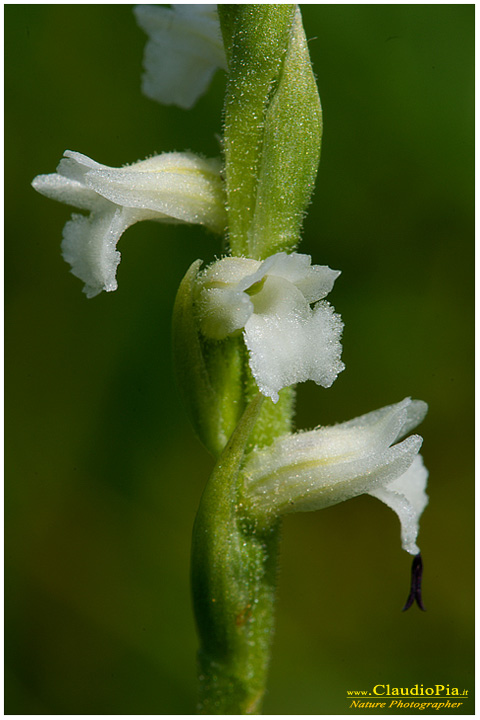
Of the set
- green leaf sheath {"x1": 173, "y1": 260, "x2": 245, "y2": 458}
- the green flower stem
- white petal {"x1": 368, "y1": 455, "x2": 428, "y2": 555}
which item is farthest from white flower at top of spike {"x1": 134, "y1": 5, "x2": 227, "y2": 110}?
white petal {"x1": 368, "y1": 455, "x2": 428, "y2": 555}

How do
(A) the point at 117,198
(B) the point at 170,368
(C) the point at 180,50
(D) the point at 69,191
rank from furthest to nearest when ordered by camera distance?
(B) the point at 170,368, (C) the point at 180,50, (D) the point at 69,191, (A) the point at 117,198

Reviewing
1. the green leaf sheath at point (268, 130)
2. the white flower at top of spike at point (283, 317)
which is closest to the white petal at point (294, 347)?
the white flower at top of spike at point (283, 317)

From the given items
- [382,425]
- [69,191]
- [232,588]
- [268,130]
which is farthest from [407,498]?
[69,191]

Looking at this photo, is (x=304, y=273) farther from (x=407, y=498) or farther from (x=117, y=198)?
(x=407, y=498)

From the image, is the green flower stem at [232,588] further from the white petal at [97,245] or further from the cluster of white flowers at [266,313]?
the white petal at [97,245]

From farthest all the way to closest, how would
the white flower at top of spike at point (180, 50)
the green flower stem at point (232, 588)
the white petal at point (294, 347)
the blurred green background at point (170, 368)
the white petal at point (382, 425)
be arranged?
the blurred green background at point (170, 368)
the white flower at top of spike at point (180, 50)
the white petal at point (382, 425)
the green flower stem at point (232, 588)
the white petal at point (294, 347)

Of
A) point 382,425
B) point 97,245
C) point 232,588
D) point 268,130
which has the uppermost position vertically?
point 268,130
